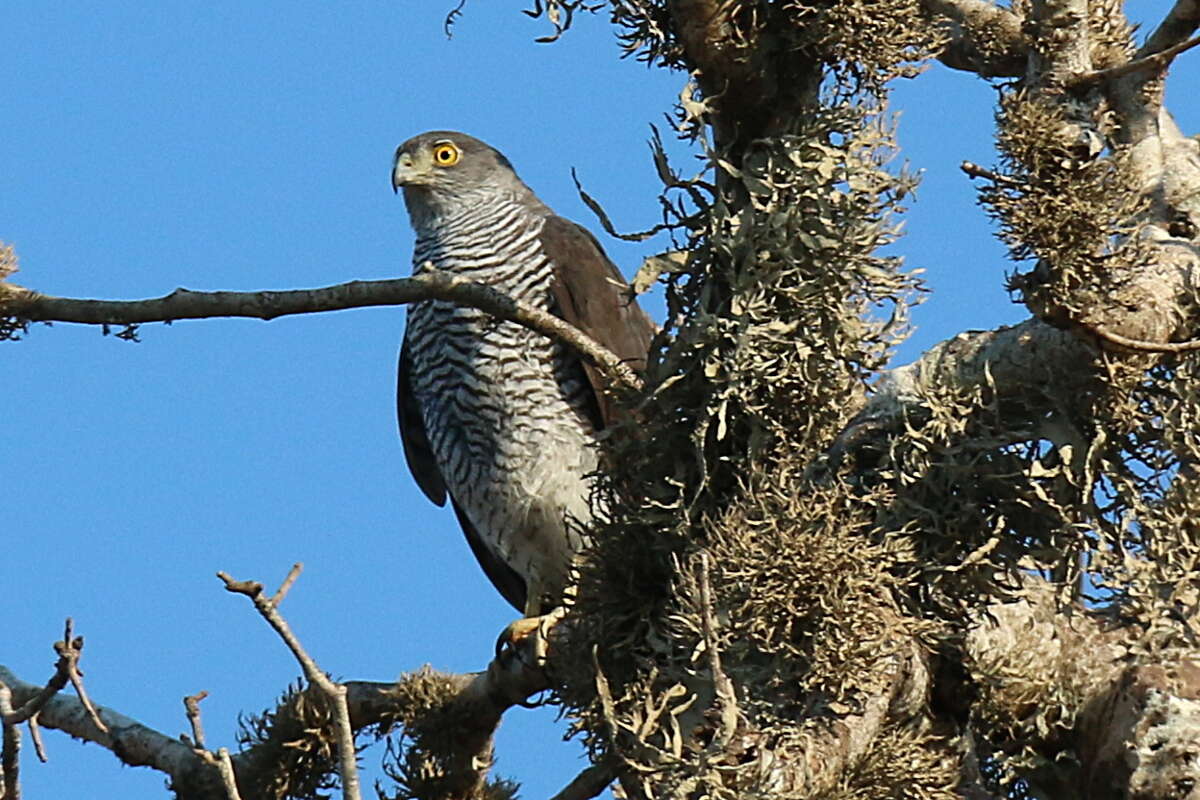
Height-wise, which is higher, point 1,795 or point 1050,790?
point 1,795

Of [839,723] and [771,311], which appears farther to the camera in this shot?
[771,311]

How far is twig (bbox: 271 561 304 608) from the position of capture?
2494mm

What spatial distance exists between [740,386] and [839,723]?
63 centimetres

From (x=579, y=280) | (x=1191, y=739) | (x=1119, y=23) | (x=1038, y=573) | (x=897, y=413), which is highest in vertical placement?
(x=579, y=280)

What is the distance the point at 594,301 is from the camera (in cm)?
577

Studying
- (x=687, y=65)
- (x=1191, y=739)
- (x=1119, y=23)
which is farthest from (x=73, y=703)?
(x=1119, y=23)

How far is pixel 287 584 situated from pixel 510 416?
3.28 meters

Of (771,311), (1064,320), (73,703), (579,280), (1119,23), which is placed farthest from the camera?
(579,280)

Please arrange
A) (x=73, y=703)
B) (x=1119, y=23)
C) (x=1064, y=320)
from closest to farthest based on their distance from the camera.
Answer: (x=1064, y=320) → (x=1119, y=23) → (x=73, y=703)

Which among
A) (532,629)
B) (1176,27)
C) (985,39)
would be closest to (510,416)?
(532,629)

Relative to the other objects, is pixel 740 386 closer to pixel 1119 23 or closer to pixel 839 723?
pixel 839 723

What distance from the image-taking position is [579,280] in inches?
231

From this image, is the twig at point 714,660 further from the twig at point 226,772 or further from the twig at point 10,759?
the twig at point 10,759

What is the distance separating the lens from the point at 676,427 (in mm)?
3254
